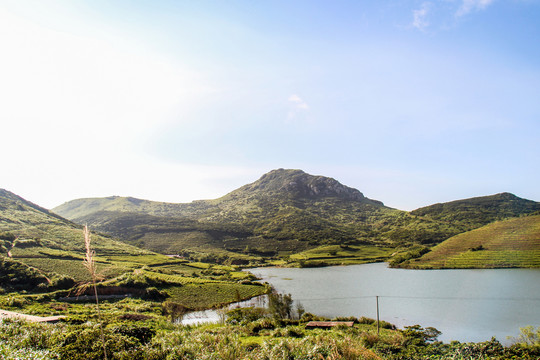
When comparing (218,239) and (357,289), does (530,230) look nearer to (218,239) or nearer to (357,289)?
(357,289)

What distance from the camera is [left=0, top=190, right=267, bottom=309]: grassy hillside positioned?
58.0 m

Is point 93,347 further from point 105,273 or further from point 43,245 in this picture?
point 43,245

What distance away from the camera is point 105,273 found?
7225 centimetres

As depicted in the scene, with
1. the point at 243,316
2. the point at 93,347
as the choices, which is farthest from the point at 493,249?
the point at 93,347

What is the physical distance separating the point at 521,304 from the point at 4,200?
212 m

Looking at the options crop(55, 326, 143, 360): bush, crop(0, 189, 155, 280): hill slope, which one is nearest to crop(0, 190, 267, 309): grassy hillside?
crop(0, 189, 155, 280): hill slope

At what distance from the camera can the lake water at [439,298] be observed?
4378 centimetres

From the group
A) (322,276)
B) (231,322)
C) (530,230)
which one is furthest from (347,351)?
(530,230)

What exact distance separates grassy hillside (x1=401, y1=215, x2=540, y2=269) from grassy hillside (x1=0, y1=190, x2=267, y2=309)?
75507 millimetres

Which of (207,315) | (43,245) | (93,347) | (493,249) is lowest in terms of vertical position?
(207,315)

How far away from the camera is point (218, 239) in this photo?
189000mm

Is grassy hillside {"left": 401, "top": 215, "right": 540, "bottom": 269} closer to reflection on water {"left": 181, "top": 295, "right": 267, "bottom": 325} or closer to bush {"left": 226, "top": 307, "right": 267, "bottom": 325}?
reflection on water {"left": 181, "top": 295, "right": 267, "bottom": 325}

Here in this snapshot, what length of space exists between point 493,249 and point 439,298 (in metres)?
65.3

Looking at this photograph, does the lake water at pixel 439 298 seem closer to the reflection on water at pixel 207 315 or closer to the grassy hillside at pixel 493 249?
the grassy hillside at pixel 493 249
